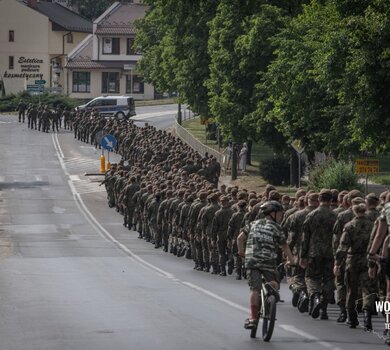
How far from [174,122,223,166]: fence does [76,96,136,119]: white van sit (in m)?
11.0

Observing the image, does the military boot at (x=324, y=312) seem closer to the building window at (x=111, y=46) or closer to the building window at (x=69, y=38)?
the building window at (x=111, y=46)

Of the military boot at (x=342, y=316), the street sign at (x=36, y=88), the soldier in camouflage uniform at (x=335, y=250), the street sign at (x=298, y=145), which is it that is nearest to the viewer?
the military boot at (x=342, y=316)

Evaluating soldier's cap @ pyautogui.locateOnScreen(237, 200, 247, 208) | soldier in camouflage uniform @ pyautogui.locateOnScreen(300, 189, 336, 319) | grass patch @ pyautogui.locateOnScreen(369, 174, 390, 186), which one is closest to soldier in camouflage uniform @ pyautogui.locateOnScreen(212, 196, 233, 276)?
soldier's cap @ pyautogui.locateOnScreen(237, 200, 247, 208)

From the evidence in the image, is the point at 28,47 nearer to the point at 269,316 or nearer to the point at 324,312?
the point at 324,312

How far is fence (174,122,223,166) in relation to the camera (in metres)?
62.3

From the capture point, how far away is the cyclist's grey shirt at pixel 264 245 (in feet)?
51.3

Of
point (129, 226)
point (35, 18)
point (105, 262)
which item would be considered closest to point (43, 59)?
point (35, 18)

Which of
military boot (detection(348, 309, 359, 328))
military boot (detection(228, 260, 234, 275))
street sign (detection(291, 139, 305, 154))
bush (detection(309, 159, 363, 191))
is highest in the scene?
street sign (detection(291, 139, 305, 154))

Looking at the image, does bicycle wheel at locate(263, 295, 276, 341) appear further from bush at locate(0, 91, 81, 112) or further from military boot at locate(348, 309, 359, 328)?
bush at locate(0, 91, 81, 112)

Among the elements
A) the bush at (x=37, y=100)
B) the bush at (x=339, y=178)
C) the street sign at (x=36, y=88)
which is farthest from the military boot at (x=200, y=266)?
the street sign at (x=36, y=88)

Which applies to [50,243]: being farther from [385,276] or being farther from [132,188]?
[385,276]

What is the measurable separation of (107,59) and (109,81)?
210 centimetres

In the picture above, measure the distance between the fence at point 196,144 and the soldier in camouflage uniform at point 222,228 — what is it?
35152 mm

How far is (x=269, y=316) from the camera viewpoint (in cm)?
1521
